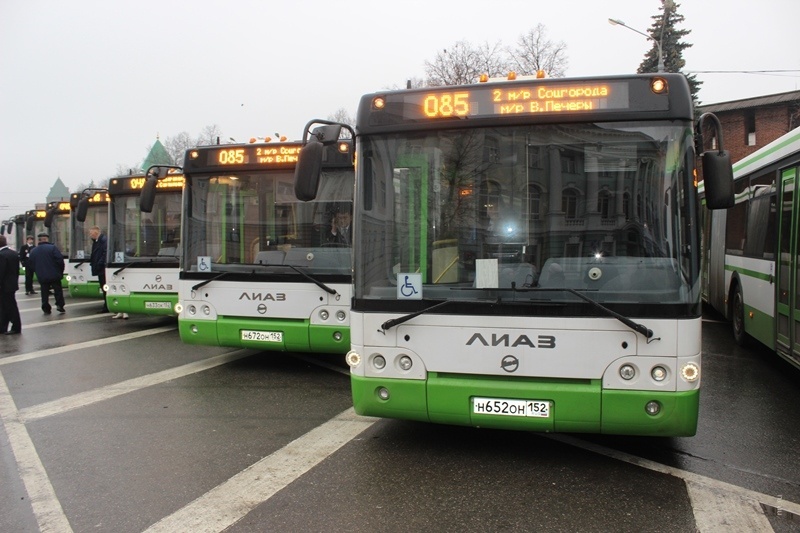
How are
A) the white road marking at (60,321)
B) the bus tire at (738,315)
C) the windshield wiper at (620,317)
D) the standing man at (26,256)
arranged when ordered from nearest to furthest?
the windshield wiper at (620,317)
the bus tire at (738,315)
the white road marking at (60,321)
the standing man at (26,256)

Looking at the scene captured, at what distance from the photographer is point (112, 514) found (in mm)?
4152

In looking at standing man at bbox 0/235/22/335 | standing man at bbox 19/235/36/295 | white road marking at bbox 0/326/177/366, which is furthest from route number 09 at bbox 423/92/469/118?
standing man at bbox 19/235/36/295

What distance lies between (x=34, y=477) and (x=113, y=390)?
2794 mm

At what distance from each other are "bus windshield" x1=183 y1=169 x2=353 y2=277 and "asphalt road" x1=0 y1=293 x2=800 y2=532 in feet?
4.88

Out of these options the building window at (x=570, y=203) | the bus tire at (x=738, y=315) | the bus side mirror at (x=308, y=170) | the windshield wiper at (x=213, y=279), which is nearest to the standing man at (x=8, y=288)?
the windshield wiper at (x=213, y=279)

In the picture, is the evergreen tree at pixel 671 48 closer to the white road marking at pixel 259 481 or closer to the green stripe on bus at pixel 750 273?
the green stripe on bus at pixel 750 273

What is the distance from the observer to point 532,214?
4656 millimetres

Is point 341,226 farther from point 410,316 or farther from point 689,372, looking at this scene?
point 689,372

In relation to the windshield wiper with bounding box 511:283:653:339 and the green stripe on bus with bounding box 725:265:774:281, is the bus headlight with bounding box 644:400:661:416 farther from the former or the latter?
the green stripe on bus with bounding box 725:265:774:281

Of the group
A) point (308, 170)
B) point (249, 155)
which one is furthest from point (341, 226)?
point (308, 170)

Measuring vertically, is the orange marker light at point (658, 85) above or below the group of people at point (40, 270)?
above

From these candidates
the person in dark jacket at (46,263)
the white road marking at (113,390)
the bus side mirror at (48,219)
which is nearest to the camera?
the white road marking at (113,390)

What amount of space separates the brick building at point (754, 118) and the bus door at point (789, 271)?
107ft

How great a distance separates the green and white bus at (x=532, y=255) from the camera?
447 cm
